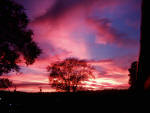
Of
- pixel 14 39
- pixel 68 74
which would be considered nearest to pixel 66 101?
pixel 14 39

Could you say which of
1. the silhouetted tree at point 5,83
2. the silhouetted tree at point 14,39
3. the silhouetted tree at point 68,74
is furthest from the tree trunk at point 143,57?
the silhouetted tree at point 68,74

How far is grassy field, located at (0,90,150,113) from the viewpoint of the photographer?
439 inches

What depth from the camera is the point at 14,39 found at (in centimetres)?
1858

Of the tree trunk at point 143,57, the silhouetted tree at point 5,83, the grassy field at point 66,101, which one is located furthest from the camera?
the silhouetted tree at point 5,83

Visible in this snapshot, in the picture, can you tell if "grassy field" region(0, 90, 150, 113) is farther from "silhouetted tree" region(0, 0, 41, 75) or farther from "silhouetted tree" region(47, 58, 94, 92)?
"silhouetted tree" region(47, 58, 94, 92)

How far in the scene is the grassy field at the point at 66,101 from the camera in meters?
11.2

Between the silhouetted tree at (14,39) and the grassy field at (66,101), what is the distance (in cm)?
403

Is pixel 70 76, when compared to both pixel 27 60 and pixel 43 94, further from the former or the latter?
pixel 43 94

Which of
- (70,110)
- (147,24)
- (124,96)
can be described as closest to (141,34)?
(147,24)

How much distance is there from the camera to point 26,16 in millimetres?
18766

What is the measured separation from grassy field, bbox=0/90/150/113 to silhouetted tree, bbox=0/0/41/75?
13.2ft

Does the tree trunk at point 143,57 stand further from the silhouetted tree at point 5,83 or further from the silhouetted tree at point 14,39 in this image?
the silhouetted tree at point 5,83

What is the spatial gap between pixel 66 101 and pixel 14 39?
929 cm

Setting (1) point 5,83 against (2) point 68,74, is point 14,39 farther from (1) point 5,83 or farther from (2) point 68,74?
(2) point 68,74
